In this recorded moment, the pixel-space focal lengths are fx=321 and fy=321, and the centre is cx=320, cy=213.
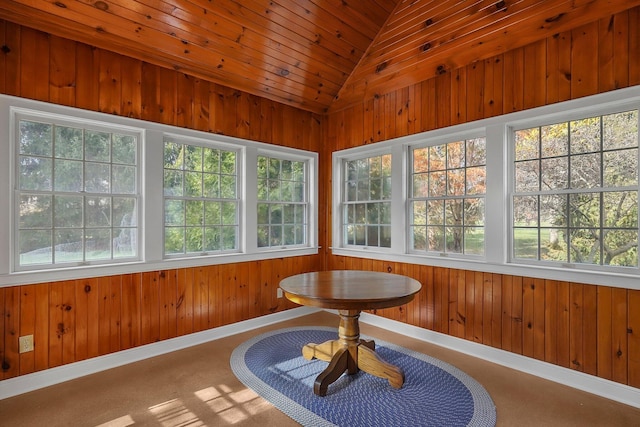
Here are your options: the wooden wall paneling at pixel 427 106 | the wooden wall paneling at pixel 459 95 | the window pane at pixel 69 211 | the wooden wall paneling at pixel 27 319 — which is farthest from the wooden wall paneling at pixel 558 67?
the wooden wall paneling at pixel 27 319

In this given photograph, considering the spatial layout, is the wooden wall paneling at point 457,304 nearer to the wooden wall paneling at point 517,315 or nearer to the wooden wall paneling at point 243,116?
the wooden wall paneling at point 517,315

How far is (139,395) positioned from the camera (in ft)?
7.41

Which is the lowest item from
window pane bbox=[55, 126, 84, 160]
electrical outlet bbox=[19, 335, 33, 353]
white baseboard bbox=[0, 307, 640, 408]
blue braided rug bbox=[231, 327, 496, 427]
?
blue braided rug bbox=[231, 327, 496, 427]

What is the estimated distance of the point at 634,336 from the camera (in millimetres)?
2195

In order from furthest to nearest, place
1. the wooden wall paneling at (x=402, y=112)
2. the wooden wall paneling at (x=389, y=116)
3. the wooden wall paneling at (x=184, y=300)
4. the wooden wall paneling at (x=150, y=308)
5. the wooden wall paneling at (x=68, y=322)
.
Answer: the wooden wall paneling at (x=389, y=116), the wooden wall paneling at (x=402, y=112), the wooden wall paneling at (x=184, y=300), the wooden wall paneling at (x=150, y=308), the wooden wall paneling at (x=68, y=322)

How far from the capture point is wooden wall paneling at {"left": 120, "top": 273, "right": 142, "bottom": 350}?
2.76 m

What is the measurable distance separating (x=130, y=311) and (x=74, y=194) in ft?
3.55

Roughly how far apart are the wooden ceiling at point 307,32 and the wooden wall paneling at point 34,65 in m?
0.09

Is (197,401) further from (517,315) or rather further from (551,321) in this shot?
(551,321)

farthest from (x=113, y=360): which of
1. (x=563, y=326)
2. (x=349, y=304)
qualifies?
(x=563, y=326)

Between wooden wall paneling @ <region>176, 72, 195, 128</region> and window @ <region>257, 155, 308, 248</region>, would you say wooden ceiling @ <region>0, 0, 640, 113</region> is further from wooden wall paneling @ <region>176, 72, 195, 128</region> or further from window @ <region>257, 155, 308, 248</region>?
window @ <region>257, 155, 308, 248</region>

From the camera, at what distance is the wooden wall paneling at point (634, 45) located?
2.16 metres

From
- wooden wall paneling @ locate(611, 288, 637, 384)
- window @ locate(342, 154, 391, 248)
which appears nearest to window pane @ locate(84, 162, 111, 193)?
window @ locate(342, 154, 391, 248)

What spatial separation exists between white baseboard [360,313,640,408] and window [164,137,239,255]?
85.0 inches
